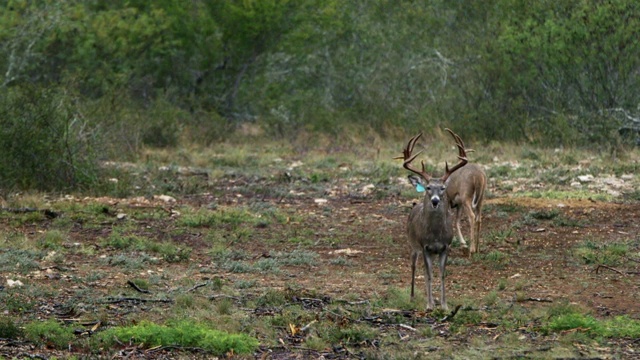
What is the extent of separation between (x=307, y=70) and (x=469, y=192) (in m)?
19.4

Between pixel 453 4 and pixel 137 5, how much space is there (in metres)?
9.16

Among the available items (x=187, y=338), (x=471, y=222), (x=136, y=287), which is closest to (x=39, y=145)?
(x=136, y=287)

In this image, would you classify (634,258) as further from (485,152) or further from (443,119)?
(443,119)

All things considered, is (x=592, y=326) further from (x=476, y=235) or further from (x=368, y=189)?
(x=368, y=189)

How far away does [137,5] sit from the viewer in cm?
3167

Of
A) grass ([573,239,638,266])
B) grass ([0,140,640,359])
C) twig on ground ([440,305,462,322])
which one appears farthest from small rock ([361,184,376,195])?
twig on ground ([440,305,462,322])

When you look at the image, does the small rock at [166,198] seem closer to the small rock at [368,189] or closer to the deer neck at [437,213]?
the small rock at [368,189]

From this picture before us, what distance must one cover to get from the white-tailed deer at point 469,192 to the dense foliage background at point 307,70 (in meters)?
6.54

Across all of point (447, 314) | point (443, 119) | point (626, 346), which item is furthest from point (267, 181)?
point (626, 346)

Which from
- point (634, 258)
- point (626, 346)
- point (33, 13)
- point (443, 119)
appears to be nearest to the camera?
point (626, 346)

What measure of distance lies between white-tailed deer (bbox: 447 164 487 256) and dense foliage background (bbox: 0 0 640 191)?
21.4 feet

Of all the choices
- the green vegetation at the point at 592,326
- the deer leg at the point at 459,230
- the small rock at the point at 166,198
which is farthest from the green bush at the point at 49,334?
the small rock at the point at 166,198

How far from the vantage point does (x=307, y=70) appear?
34000mm

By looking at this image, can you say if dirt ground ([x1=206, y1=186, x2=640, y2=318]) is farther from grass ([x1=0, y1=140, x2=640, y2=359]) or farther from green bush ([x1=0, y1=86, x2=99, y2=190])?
green bush ([x1=0, y1=86, x2=99, y2=190])
